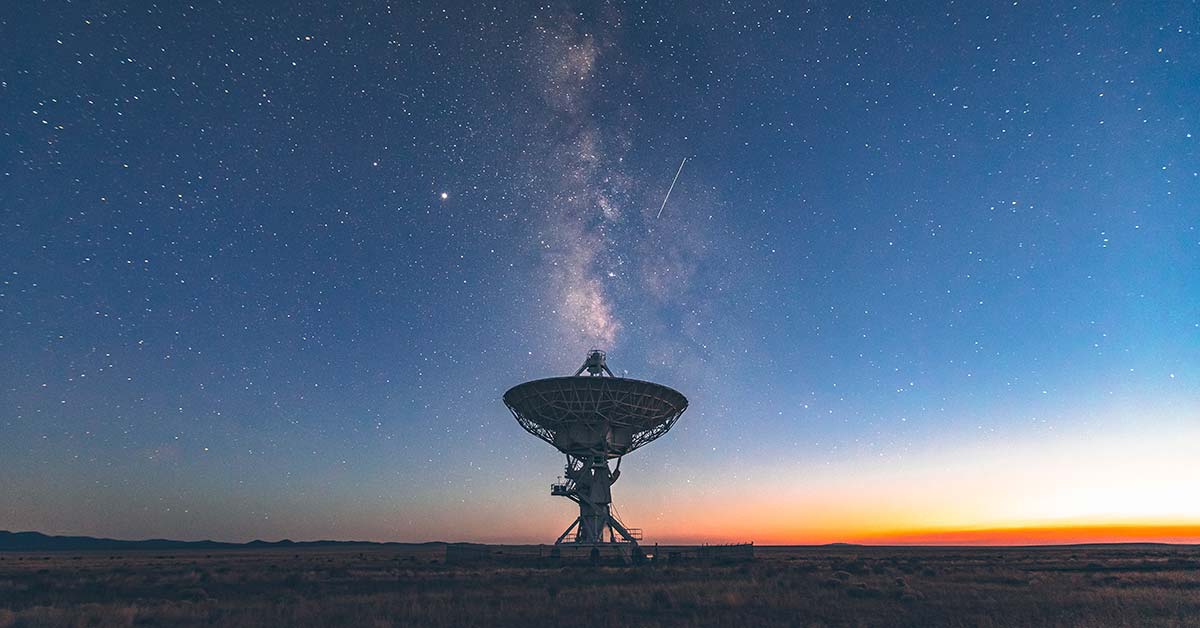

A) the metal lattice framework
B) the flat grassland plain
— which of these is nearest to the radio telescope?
the metal lattice framework

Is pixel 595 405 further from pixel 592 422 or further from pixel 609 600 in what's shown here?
pixel 609 600

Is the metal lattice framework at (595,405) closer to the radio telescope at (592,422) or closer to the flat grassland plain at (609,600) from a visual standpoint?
the radio telescope at (592,422)

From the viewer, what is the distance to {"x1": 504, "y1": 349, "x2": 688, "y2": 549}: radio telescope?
39.2 metres

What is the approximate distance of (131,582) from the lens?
2816 centimetres

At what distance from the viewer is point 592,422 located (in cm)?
4006

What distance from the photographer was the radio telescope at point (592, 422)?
3919 cm

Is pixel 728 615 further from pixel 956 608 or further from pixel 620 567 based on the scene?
pixel 620 567

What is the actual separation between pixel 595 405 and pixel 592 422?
5.15 ft

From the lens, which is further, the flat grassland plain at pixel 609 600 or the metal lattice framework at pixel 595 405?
the metal lattice framework at pixel 595 405

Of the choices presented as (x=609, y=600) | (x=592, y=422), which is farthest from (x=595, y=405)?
(x=609, y=600)

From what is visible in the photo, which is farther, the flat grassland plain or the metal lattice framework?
the metal lattice framework

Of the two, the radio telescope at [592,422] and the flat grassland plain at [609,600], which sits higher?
the radio telescope at [592,422]

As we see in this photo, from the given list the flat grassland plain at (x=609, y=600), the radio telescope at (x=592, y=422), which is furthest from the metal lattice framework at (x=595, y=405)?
the flat grassland plain at (x=609, y=600)

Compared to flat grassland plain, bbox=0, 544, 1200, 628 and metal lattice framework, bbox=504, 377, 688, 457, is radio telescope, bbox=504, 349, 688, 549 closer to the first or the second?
metal lattice framework, bbox=504, 377, 688, 457
